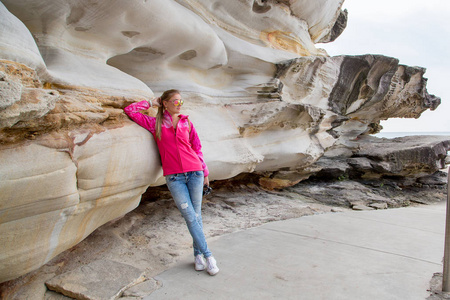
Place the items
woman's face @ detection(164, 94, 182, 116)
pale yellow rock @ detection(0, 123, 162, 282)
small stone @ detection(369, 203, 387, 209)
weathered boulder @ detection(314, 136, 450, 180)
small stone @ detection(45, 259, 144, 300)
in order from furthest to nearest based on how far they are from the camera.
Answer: weathered boulder @ detection(314, 136, 450, 180) < small stone @ detection(369, 203, 387, 209) < woman's face @ detection(164, 94, 182, 116) < small stone @ detection(45, 259, 144, 300) < pale yellow rock @ detection(0, 123, 162, 282)

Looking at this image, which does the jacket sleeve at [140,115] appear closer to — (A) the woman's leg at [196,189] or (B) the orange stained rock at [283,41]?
(A) the woman's leg at [196,189]

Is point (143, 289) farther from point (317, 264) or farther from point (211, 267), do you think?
point (317, 264)

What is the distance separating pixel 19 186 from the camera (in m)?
1.59

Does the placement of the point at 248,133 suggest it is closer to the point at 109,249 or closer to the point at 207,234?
the point at 207,234

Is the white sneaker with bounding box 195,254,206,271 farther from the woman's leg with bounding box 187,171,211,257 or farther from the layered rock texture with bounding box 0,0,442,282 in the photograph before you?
the layered rock texture with bounding box 0,0,442,282

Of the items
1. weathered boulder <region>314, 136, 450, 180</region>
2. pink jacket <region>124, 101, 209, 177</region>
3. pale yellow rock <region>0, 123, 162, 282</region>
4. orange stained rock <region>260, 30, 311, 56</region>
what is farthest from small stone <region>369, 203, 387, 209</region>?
pale yellow rock <region>0, 123, 162, 282</region>

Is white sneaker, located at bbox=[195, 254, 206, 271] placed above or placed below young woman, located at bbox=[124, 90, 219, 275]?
below

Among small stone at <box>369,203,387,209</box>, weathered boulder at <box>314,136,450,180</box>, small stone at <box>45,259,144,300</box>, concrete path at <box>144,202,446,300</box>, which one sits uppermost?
weathered boulder at <box>314,136,450,180</box>

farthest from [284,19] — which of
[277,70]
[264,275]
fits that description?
[264,275]

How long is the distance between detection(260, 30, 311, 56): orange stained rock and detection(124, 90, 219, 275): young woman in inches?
122

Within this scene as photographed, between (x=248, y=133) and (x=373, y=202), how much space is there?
2.17 metres

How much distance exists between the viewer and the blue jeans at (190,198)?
2.10m

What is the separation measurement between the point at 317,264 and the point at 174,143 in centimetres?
129

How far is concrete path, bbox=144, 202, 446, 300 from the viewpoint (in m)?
1.91
